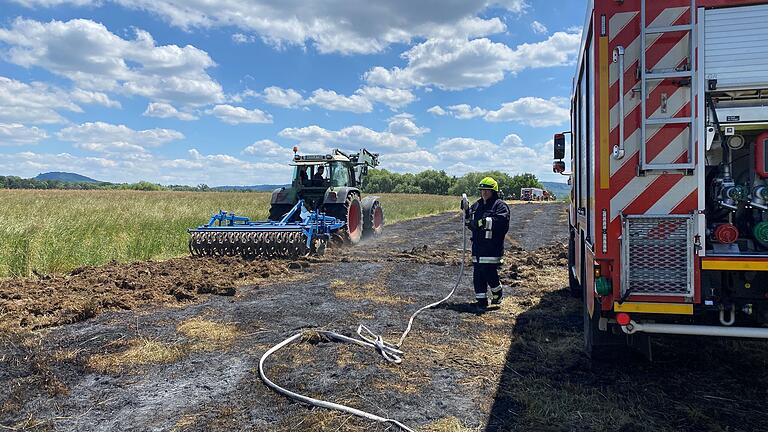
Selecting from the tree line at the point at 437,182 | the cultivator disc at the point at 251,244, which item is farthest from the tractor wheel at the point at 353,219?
the tree line at the point at 437,182

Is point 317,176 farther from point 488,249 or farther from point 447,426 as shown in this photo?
point 447,426

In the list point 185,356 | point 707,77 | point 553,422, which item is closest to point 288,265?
point 185,356

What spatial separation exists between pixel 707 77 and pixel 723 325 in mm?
1692

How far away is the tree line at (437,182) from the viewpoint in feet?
247

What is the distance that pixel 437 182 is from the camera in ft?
267

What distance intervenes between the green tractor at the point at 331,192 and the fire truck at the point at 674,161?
8569mm

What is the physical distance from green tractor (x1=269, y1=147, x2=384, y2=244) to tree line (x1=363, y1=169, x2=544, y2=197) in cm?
6073

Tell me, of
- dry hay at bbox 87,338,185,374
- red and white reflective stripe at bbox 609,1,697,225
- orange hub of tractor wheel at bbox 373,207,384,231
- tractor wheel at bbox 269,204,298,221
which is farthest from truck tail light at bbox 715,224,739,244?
orange hub of tractor wheel at bbox 373,207,384,231

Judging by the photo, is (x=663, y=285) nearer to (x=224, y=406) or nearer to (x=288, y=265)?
(x=224, y=406)

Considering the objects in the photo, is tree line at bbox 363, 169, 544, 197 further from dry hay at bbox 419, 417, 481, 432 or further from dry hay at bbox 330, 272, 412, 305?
dry hay at bbox 419, 417, 481, 432

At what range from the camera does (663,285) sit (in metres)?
3.36

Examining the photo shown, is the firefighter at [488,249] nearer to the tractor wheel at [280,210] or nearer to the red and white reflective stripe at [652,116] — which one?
the red and white reflective stripe at [652,116]

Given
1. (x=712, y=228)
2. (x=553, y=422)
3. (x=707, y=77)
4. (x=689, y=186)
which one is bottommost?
(x=553, y=422)

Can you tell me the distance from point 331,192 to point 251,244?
9.47 feet
